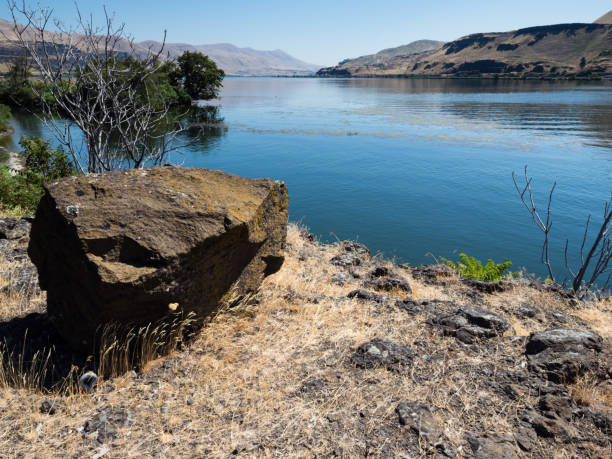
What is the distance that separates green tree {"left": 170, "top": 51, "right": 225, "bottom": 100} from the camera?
71312mm

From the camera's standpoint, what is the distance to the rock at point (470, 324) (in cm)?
591

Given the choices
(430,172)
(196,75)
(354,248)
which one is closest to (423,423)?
(354,248)

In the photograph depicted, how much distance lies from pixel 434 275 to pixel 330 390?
5.98m

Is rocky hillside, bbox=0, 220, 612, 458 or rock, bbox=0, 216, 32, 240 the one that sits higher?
rock, bbox=0, 216, 32, 240

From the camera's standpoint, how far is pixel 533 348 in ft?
17.9

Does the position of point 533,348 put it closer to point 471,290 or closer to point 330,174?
point 471,290

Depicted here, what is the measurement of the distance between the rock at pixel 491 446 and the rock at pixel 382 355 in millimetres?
1269

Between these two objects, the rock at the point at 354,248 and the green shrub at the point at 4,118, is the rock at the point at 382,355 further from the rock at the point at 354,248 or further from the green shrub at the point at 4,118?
the green shrub at the point at 4,118

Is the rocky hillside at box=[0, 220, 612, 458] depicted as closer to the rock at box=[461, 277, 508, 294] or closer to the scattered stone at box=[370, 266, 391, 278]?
the rock at box=[461, 277, 508, 294]

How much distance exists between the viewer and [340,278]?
8.72 m

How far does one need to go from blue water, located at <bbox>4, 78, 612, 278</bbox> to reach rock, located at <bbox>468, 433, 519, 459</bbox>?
37.4ft

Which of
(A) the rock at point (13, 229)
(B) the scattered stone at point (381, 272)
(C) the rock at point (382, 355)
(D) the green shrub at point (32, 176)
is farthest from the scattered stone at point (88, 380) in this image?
(D) the green shrub at point (32, 176)

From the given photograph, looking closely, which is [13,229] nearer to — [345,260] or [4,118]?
[345,260]

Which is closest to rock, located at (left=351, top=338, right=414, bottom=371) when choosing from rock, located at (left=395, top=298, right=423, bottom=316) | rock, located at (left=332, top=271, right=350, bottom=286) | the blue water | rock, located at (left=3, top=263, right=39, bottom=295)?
rock, located at (left=395, top=298, right=423, bottom=316)
